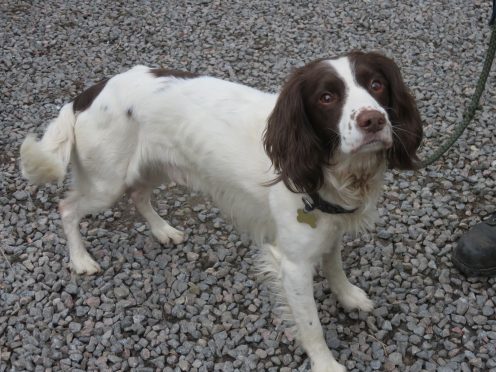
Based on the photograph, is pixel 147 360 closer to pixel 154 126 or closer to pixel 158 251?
pixel 158 251

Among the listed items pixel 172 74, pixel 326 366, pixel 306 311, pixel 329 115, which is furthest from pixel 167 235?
pixel 329 115

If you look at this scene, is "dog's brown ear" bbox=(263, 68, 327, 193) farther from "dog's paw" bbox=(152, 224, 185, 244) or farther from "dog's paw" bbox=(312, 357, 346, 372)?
"dog's paw" bbox=(152, 224, 185, 244)

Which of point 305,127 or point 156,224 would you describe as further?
point 156,224

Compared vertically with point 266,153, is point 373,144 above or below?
above

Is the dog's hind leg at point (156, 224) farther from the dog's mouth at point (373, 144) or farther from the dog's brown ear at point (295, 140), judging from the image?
the dog's mouth at point (373, 144)

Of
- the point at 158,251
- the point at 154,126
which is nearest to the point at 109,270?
the point at 158,251

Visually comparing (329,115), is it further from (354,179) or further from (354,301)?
(354,301)

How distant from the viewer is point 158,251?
11.2 feet

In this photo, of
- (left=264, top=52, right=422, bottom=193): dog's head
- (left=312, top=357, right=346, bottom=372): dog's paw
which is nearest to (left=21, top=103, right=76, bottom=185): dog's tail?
(left=264, top=52, right=422, bottom=193): dog's head

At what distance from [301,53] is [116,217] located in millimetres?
2527

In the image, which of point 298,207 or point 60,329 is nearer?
point 298,207

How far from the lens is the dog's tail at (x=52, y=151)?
296cm

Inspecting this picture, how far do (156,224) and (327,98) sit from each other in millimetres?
1649

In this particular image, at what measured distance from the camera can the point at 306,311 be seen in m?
2.59
